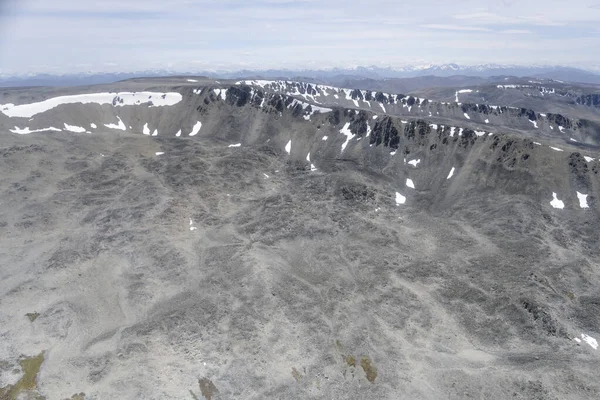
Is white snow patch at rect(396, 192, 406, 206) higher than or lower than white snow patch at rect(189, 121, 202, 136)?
lower

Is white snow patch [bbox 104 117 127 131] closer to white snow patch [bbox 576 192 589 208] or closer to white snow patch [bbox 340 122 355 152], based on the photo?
white snow patch [bbox 340 122 355 152]

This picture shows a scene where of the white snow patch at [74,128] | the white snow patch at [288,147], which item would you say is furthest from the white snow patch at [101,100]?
the white snow patch at [288,147]

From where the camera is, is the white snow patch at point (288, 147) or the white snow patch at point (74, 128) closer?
the white snow patch at point (288, 147)

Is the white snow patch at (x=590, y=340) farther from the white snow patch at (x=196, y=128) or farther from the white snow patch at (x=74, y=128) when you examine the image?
the white snow patch at (x=74, y=128)

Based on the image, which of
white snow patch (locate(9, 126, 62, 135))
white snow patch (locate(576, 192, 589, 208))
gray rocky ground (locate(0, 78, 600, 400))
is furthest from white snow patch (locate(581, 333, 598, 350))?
white snow patch (locate(9, 126, 62, 135))

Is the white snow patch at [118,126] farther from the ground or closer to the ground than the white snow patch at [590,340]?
farther from the ground

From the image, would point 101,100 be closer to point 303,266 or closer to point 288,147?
point 288,147

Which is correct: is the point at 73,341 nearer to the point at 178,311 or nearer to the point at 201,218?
the point at 178,311
